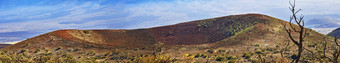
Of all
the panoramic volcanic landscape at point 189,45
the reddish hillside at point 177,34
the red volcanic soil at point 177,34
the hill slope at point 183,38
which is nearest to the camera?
the panoramic volcanic landscape at point 189,45

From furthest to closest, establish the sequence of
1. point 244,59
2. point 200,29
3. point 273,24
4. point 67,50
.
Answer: point 200,29, point 273,24, point 67,50, point 244,59

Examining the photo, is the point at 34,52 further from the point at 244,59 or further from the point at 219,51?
the point at 244,59

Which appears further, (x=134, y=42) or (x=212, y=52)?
(x=134, y=42)

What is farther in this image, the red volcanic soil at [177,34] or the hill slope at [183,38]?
the red volcanic soil at [177,34]

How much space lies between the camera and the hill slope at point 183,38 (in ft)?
97.0

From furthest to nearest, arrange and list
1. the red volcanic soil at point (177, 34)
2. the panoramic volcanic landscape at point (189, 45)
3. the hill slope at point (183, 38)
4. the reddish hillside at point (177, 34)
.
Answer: the red volcanic soil at point (177, 34) → the reddish hillside at point (177, 34) → the hill slope at point (183, 38) → the panoramic volcanic landscape at point (189, 45)

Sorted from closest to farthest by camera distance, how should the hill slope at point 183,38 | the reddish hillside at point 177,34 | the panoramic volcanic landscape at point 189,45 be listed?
the panoramic volcanic landscape at point 189,45 → the hill slope at point 183,38 → the reddish hillside at point 177,34

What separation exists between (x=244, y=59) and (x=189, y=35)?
2592cm

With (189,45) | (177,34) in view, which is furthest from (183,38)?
(189,45)

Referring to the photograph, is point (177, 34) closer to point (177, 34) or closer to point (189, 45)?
point (177, 34)

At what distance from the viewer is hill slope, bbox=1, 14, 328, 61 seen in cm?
2958

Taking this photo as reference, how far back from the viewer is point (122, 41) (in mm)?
44844

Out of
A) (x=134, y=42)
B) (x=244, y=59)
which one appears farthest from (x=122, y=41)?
(x=244, y=59)

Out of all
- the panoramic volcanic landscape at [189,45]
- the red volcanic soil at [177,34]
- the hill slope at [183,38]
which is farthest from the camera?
the red volcanic soil at [177,34]
